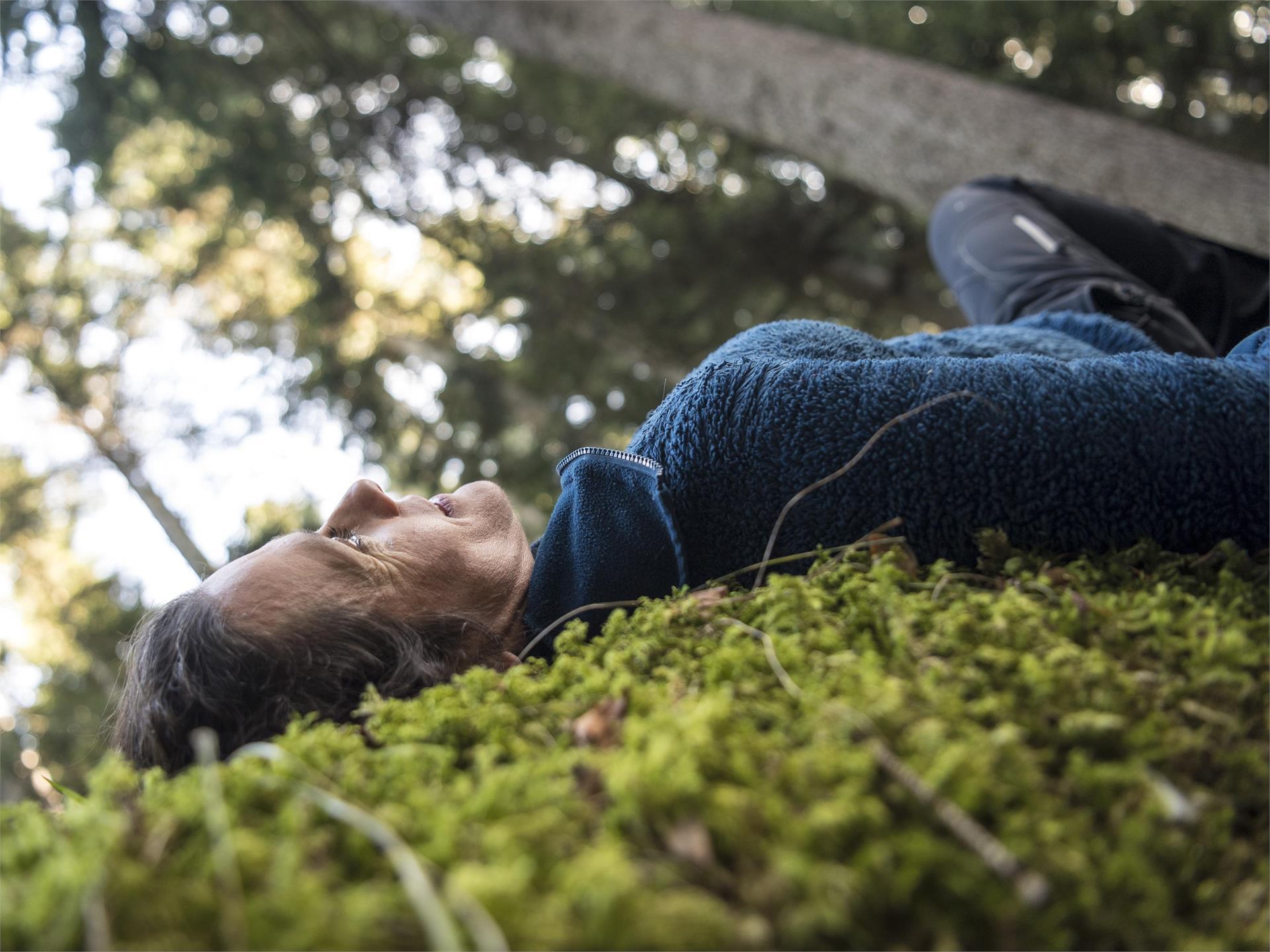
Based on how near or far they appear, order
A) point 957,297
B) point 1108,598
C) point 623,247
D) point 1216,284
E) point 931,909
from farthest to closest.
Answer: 1. point 623,247
2. point 957,297
3. point 1216,284
4. point 1108,598
5. point 931,909

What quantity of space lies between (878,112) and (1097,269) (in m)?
1.83

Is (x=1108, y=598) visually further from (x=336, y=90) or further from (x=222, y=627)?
(x=336, y=90)

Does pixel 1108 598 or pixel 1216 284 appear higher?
pixel 1108 598

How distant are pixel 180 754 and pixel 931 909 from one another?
75.8 inches

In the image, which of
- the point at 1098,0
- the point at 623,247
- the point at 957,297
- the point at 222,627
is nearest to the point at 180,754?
the point at 222,627

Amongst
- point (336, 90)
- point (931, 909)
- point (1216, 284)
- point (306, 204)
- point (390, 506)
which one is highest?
point (336, 90)

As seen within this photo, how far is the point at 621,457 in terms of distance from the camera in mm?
2297

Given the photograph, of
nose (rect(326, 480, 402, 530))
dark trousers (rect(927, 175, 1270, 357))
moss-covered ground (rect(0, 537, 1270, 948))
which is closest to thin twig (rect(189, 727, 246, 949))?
moss-covered ground (rect(0, 537, 1270, 948))

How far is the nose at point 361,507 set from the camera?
255cm

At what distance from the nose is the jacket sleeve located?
2.95 feet

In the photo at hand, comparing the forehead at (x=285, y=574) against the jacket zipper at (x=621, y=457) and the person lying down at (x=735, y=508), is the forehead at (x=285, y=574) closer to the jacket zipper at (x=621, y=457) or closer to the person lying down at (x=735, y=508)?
the person lying down at (x=735, y=508)

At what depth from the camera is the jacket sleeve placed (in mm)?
1874

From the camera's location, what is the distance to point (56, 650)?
1611cm

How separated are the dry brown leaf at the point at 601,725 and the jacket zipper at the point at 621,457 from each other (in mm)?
824
